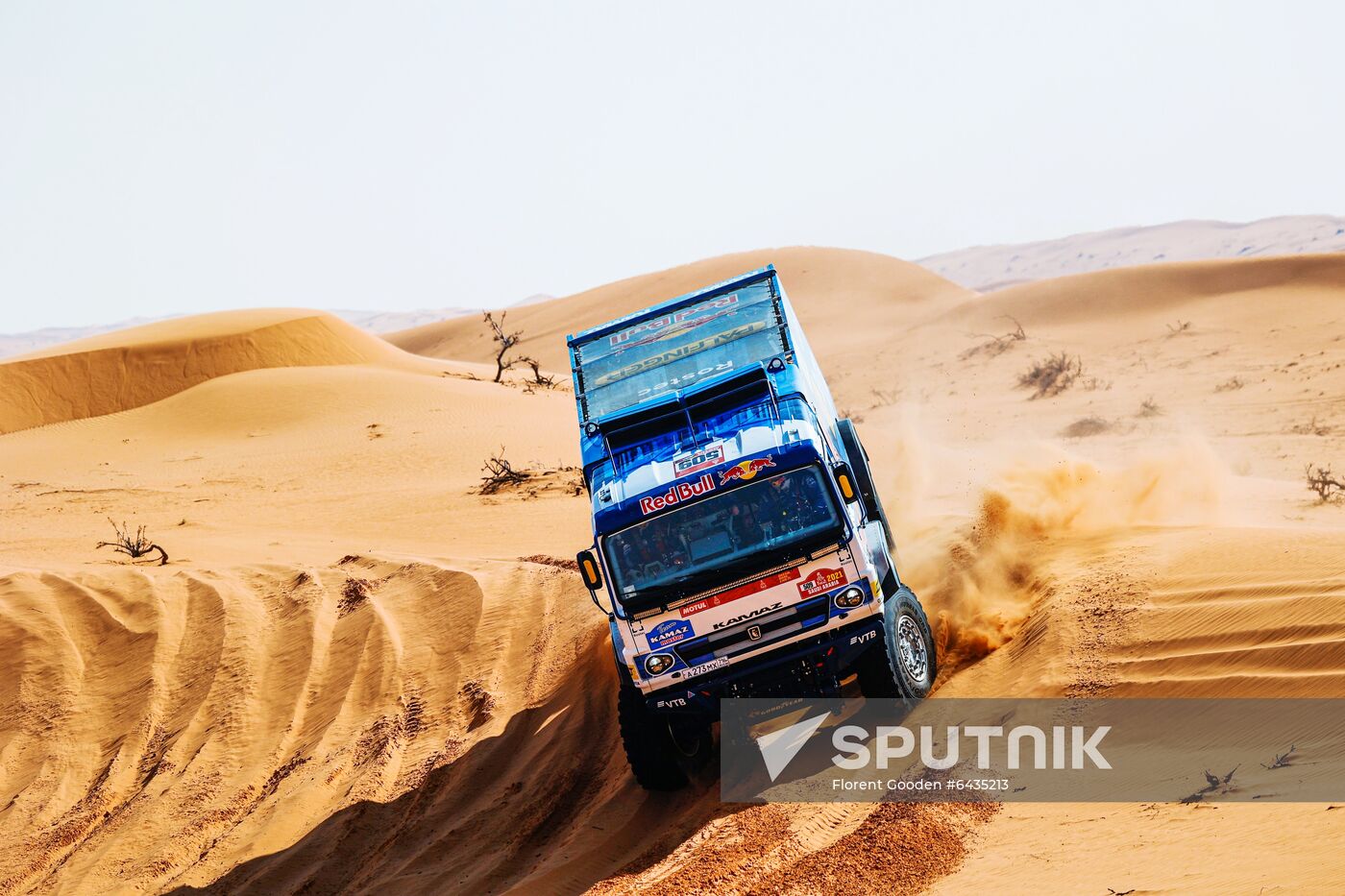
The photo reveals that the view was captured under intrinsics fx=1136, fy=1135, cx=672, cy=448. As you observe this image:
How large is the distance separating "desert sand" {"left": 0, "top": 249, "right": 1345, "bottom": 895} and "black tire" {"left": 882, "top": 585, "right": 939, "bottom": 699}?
1.33 feet

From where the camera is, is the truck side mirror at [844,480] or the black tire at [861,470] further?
the black tire at [861,470]

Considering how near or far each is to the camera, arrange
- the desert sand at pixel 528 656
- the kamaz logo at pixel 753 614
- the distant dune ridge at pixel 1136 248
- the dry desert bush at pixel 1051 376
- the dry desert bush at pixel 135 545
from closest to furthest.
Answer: the desert sand at pixel 528 656, the kamaz logo at pixel 753 614, the dry desert bush at pixel 135 545, the dry desert bush at pixel 1051 376, the distant dune ridge at pixel 1136 248

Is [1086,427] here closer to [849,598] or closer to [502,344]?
[849,598]

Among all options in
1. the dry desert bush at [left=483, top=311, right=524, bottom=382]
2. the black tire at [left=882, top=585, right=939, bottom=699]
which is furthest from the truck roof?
the dry desert bush at [left=483, top=311, right=524, bottom=382]

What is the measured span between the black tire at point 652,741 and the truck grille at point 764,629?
0.62 m

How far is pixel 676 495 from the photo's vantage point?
27.7ft

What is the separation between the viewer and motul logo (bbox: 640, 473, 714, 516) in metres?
8.42

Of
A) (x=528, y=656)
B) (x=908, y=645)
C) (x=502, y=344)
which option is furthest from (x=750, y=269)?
(x=908, y=645)

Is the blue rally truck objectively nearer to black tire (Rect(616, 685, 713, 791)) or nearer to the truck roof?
black tire (Rect(616, 685, 713, 791))

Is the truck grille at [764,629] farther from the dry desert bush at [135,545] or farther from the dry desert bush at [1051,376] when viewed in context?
the dry desert bush at [1051,376]

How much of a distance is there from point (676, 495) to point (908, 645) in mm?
2244

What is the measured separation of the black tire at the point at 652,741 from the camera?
861 centimetres

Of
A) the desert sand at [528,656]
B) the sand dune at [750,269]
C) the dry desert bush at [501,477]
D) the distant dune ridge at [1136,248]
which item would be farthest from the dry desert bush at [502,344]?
the distant dune ridge at [1136,248]

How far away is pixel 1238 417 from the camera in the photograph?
2328 centimetres
